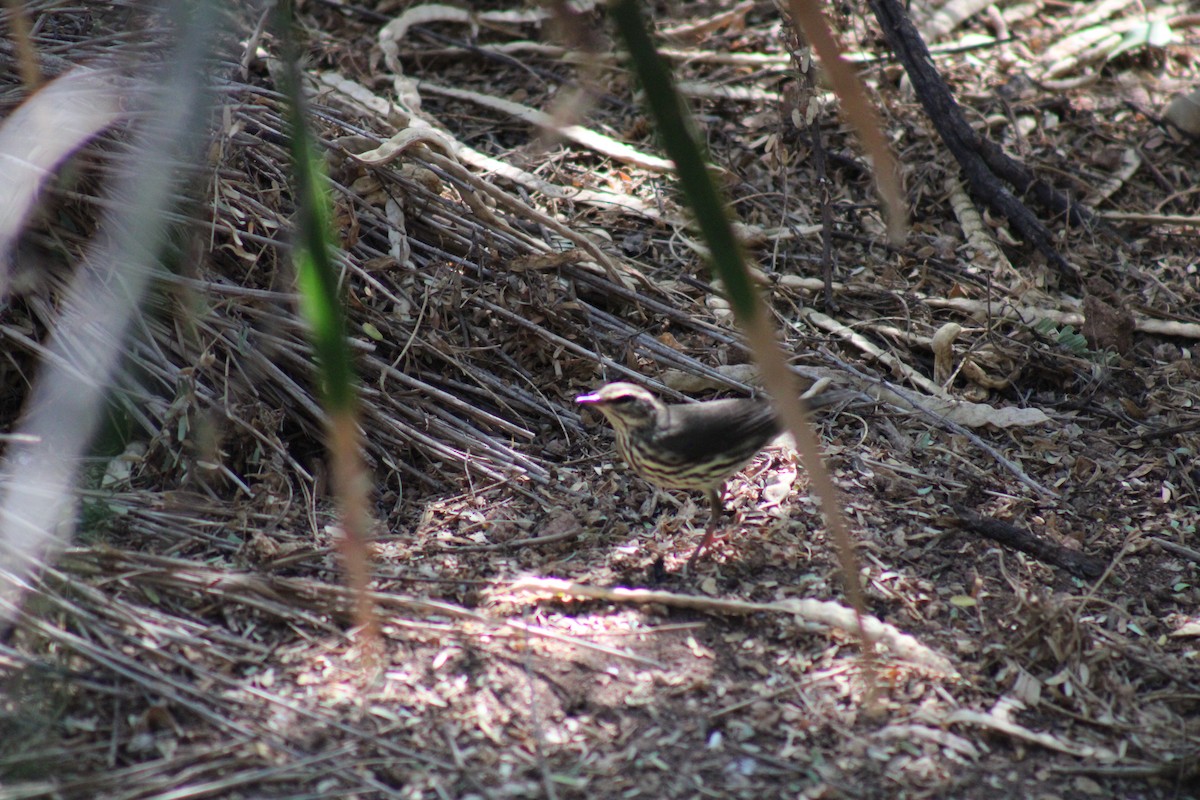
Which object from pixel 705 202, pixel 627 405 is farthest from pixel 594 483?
pixel 705 202

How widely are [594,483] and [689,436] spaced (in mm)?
734

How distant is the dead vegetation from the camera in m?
3.11

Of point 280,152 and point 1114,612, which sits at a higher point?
point 280,152

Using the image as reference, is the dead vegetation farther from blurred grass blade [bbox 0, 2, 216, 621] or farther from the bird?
the bird

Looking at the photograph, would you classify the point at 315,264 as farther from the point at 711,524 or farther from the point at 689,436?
the point at 711,524

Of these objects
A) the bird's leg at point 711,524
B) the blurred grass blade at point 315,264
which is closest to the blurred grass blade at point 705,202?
the blurred grass blade at point 315,264

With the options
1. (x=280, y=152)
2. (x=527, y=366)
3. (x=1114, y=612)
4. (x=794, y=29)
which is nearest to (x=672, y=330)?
(x=527, y=366)

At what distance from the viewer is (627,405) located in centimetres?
411

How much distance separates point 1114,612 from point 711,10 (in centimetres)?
537

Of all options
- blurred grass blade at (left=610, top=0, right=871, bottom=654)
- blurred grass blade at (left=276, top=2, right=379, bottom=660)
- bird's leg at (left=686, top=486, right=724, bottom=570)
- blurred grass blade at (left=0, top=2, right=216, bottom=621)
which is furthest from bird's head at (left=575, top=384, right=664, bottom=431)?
blurred grass blade at (left=276, top=2, right=379, bottom=660)

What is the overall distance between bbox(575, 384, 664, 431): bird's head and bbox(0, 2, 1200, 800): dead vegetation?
0.47m

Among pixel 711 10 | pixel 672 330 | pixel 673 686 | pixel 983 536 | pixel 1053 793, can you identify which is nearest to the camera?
pixel 1053 793

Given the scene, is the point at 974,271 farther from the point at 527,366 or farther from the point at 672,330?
the point at 527,366

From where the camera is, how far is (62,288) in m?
4.25
